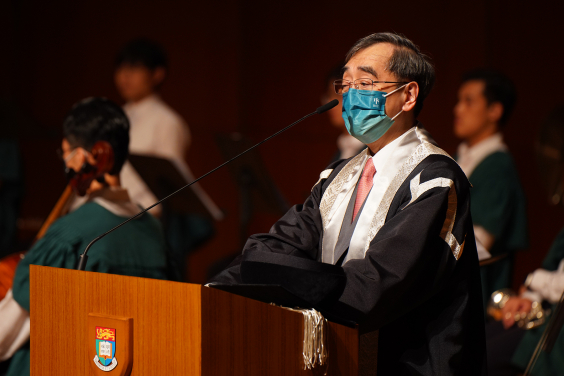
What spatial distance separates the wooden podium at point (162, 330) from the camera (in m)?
1.31

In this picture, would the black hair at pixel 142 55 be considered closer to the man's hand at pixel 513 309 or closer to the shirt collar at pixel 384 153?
the man's hand at pixel 513 309

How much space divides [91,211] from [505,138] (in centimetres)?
345

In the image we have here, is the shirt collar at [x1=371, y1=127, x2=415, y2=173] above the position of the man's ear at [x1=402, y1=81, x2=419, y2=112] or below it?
below

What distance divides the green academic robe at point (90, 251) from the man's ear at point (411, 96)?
114cm

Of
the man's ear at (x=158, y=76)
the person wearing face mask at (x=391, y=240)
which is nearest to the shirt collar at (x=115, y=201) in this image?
the person wearing face mask at (x=391, y=240)

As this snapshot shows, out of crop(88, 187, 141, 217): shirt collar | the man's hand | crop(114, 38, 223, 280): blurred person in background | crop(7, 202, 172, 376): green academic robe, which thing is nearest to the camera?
crop(7, 202, 172, 376): green academic robe

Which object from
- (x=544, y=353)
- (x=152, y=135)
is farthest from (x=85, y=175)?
(x=152, y=135)

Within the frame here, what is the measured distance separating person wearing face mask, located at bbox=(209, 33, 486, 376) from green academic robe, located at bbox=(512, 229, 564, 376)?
1.01m

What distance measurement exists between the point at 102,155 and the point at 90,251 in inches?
16.0

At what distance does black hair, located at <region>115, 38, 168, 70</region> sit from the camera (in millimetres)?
4641

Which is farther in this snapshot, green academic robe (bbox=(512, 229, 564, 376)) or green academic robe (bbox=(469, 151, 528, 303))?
green academic robe (bbox=(469, 151, 528, 303))

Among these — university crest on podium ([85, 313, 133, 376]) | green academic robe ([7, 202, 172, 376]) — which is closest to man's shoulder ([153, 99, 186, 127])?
green academic robe ([7, 202, 172, 376])

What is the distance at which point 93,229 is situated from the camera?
7.84 ft

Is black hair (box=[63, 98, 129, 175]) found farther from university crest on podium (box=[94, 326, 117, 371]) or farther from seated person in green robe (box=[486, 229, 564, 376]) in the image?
seated person in green robe (box=[486, 229, 564, 376])
